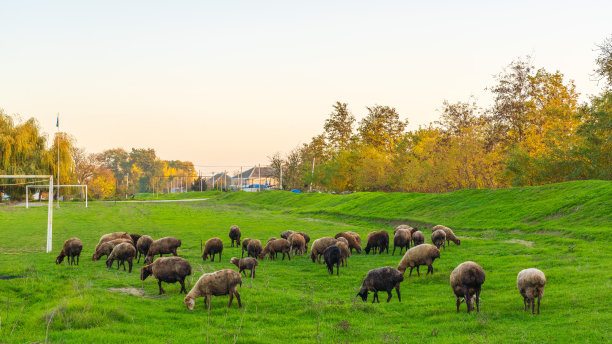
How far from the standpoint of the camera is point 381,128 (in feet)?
339

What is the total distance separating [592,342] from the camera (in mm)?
10062

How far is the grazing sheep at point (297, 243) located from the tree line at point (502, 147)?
99.8ft

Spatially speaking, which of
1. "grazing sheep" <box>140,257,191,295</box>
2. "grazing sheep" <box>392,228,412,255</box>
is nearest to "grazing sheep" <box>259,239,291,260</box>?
"grazing sheep" <box>392,228,412,255</box>

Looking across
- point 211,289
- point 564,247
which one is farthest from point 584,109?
point 211,289

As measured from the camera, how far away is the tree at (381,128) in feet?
331

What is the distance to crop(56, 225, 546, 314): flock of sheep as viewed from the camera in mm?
13023

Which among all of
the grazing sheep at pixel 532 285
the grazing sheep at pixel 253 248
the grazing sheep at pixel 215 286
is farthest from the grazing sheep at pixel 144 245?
the grazing sheep at pixel 532 285

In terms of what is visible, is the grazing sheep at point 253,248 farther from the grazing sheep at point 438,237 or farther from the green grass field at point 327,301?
the grazing sheep at point 438,237

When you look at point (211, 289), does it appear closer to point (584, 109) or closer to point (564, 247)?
point (564, 247)

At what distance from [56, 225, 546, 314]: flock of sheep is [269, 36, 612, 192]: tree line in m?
26.1

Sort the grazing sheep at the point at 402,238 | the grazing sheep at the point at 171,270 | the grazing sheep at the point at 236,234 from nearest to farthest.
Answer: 1. the grazing sheep at the point at 171,270
2. the grazing sheep at the point at 402,238
3. the grazing sheep at the point at 236,234

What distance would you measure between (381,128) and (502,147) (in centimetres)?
4087

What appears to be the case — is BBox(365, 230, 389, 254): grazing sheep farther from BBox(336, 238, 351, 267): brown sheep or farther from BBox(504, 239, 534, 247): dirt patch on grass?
BBox(504, 239, 534, 247): dirt patch on grass

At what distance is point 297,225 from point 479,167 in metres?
28.7
